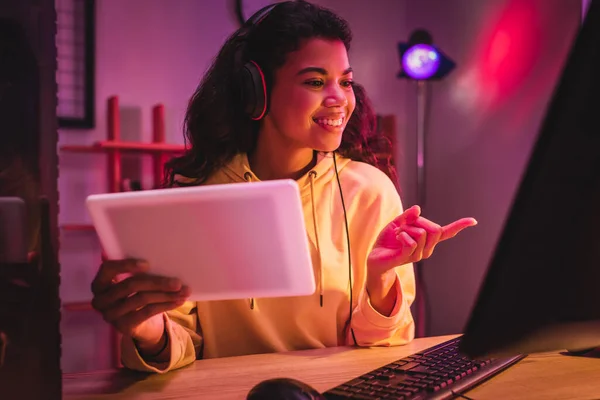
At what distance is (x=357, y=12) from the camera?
135 inches

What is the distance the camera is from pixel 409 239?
0.93 meters

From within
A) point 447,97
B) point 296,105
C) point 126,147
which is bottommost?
point 296,105

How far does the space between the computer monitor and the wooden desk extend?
27 cm

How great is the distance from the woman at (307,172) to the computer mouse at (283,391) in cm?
37

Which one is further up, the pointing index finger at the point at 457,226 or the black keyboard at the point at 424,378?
the pointing index finger at the point at 457,226

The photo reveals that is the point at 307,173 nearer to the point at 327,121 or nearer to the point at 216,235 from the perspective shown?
the point at 327,121

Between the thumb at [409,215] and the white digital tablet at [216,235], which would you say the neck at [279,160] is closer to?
the thumb at [409,215]

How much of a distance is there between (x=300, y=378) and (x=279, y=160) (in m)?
0.65

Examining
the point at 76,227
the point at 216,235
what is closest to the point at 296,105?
the point at 216,235

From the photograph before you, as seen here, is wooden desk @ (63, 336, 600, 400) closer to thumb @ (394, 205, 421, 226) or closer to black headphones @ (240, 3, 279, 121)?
thumb @ (394, 205, 421, 226)

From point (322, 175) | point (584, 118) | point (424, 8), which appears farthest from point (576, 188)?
point (424, 8)

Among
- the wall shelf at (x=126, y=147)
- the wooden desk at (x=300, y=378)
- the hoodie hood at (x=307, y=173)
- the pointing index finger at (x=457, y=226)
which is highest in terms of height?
the wall shelf at (x=126, y=147)

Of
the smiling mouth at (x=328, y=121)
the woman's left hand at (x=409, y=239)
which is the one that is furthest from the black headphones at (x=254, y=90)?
the woman's left hand at (x=409, y=239)

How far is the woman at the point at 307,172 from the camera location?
1.12 metres
